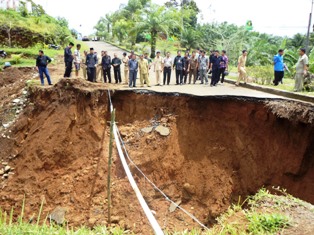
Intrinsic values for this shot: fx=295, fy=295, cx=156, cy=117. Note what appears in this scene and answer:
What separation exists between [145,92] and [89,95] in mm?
1819

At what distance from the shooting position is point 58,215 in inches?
316

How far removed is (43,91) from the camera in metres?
9.99

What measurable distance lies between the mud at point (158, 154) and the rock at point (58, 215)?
0.65 feet

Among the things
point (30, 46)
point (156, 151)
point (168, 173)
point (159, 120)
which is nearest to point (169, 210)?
point (168, 173)

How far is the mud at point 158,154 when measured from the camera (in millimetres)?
8219

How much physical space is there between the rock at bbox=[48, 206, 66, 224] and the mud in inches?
7.8

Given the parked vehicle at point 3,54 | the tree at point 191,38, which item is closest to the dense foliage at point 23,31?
the parked vehicle at point 3,54

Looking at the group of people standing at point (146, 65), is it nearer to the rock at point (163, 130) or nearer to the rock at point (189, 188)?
the rock at point (163, 130)

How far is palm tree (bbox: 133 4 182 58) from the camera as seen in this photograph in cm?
2186

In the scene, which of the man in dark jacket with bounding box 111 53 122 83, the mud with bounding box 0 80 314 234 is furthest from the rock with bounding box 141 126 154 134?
the man in dark jacket with bounding box 111 53 122 83

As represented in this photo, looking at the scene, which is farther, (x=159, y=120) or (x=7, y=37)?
(x=7, y=37)

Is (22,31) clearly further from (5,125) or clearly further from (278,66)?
(278,66)

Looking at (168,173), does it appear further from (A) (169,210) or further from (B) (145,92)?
(B) (145,92)

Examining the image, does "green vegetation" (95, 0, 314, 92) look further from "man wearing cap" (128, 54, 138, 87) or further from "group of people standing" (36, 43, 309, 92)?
"man wearing cap" (128, 54, 138, 87)
